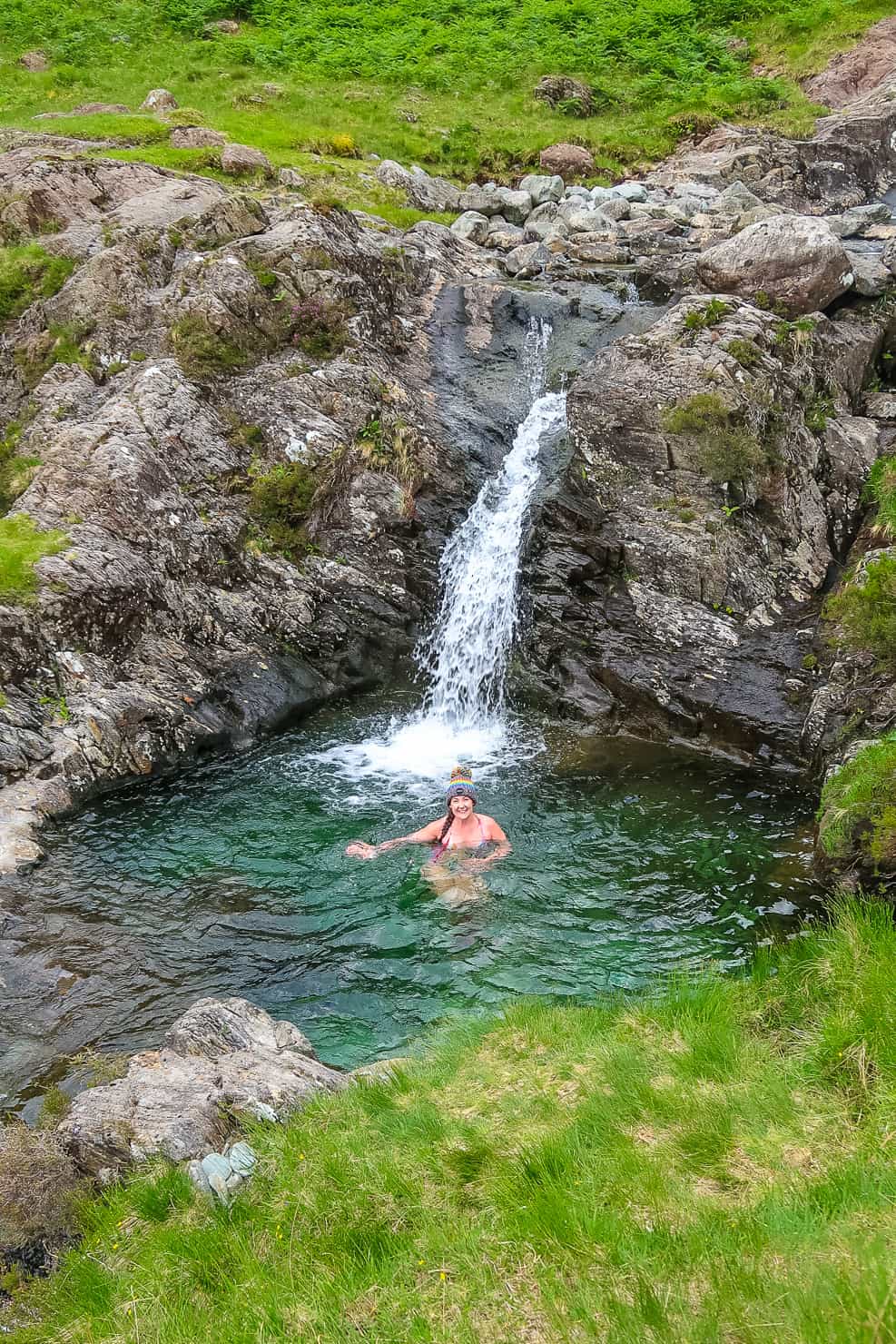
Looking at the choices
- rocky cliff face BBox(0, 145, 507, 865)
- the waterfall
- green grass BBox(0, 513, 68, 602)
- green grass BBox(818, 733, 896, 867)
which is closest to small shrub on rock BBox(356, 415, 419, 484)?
rocky cliff face BBox(0, 145, 507, 865)

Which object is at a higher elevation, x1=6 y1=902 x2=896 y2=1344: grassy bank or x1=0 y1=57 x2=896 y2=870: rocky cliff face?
x1=0 y1=57 x2=896 y2=870: rocky cliff face

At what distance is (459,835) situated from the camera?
435 inches

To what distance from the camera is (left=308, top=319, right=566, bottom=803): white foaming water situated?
14.0m

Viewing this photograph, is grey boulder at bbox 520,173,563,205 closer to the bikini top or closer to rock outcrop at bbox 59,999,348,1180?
the bikini top

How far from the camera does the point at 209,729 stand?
1397 cm

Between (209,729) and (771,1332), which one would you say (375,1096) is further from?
(209,729)

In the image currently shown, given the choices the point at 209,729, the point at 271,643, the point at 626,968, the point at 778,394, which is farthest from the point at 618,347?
the point at 626,968

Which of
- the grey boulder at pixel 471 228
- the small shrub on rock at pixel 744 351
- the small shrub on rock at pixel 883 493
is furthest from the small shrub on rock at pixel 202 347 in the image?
the grey boulder at pixel 471 228

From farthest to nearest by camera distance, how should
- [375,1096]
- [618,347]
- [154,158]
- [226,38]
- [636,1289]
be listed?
1. [226,38]
2. [154,158]
3. [618,347]
4. [375,1096]
5. [636,1289]

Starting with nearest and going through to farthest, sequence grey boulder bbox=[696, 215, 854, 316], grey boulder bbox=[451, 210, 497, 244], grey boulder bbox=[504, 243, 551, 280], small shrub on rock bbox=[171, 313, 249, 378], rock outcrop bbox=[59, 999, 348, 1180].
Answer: rock outcrop bbox=[59, 999, 348, 1180] < grey boulder bbox=[696, 215, 854, 316] < small shrub on rock bbox=[171, 313, 249, 378] < grey boulder bbox=[504, 243, 551, 280] < grey boulder bbox=[451, 210, 497, 244]

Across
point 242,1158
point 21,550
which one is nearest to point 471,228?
point 21,550

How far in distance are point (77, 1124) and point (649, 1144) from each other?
4202 millimetres

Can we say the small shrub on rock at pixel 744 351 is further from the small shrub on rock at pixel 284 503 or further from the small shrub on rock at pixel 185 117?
the small shrub on rock at pixel 185 117

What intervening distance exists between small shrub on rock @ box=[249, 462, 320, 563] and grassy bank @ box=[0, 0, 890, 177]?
18.7 meters
